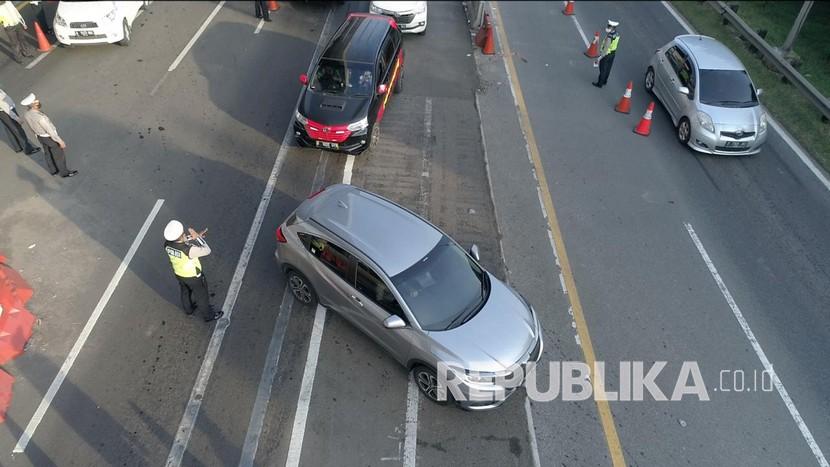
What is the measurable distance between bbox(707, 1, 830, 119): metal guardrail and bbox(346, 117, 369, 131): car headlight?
10765 mm

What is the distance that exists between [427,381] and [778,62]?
13512mm

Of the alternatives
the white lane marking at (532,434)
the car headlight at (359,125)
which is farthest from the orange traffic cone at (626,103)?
the white lane marking at (532,434)

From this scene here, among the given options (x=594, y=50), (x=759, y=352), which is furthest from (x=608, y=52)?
(x=759, y=352)

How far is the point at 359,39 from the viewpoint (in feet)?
39.2

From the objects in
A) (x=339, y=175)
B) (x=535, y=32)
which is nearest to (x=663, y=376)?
(x=339, y=175)

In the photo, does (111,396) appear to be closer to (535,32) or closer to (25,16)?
(25,16)

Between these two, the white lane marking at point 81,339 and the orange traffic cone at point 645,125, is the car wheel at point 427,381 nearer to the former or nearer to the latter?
the white lane marking at point 81,339

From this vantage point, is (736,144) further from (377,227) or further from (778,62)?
(377,227)

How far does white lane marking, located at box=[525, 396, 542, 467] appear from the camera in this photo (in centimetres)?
664

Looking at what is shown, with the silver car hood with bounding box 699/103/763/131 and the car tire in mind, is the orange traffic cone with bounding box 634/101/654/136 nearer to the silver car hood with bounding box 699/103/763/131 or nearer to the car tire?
the silver car hood with bounding box 699/103/763/131

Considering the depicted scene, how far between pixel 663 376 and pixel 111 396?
24.6ft

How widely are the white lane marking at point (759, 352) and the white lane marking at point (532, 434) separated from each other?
360 centimetres

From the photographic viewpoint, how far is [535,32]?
16422 millimetres

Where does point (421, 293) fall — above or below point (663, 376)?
above
